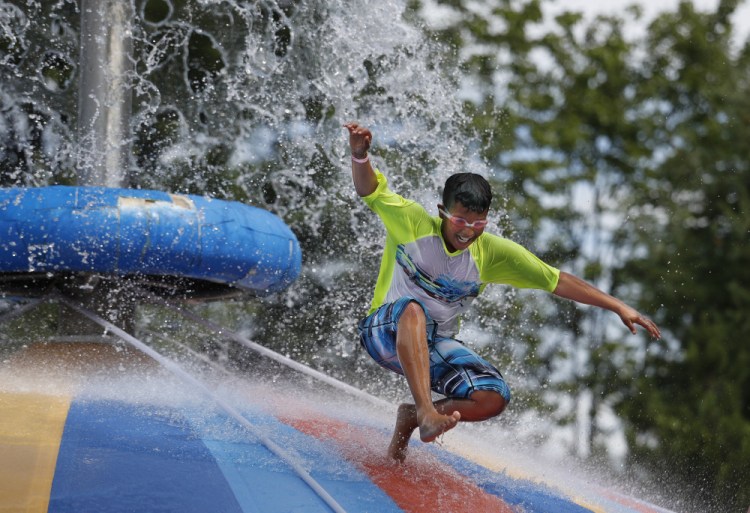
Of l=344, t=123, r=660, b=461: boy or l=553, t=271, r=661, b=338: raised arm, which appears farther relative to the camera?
l=553, t=271, r=661, b=338: raised arm

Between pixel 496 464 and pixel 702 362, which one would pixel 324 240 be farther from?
pixel 702 362

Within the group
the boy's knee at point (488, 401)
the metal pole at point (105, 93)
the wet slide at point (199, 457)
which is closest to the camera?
the wet slide at point (199, 457)

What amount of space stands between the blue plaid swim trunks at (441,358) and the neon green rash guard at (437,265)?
0.09m

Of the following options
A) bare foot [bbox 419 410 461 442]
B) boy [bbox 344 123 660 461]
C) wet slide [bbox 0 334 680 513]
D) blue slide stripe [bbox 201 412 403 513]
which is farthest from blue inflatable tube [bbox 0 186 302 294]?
bare foot [bbox 419 410 461 442]

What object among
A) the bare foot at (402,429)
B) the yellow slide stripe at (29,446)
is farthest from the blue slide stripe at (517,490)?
the yellow slide stripe at (29,446)

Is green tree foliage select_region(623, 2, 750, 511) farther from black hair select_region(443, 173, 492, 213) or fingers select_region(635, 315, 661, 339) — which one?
black hair select_region(443, 173, 492, 213)

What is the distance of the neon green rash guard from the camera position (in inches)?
129

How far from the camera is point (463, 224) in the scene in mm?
3143

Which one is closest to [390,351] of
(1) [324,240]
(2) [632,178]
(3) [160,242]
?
(3) [160,242]

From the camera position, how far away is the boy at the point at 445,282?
313 cm

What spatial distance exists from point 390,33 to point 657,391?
25.3 feet

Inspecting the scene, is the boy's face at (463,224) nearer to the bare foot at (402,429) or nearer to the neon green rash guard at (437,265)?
the neon green rash guard at (437,265)

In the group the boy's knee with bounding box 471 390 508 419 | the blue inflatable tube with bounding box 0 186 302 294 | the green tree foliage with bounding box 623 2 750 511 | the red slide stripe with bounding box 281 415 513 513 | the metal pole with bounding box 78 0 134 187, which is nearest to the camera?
the red slide stripe with bounding box 281 415 513 513

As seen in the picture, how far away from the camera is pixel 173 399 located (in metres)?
3.70
